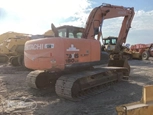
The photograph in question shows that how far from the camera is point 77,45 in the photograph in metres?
6.05

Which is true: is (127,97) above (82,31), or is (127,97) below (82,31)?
below

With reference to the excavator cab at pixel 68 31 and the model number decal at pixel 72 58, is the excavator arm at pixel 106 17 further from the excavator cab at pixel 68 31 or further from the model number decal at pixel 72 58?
the model number decal at pixel 72 58

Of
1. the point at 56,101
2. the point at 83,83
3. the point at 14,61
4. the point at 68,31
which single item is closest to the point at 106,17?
the point at 68,31

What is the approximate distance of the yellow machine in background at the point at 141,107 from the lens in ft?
7.97

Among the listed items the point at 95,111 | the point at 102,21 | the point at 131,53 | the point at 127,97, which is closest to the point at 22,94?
the point at 95,111

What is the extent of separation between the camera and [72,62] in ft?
19.3

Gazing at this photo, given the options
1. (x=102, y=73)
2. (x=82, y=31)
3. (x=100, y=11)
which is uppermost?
(x=100, y=11)

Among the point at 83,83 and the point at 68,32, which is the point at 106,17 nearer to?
the point at 68,32

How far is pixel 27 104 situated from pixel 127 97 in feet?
9.36

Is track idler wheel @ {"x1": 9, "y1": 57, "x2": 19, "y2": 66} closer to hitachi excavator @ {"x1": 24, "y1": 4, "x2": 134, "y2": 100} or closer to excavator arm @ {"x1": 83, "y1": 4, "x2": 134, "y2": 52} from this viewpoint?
hitachi excavator @ {"x1": 24, "y1": 4, "x2": 134, "y2": 100}

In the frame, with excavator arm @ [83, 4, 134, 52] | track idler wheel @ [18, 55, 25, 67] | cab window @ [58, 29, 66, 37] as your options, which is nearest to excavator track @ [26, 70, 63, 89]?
cab window @ [58, 29, 66, 37]

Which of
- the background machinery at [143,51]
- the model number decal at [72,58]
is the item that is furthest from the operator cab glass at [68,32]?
the background machinery at [143,51]

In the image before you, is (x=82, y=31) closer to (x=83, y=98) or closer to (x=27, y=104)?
(x=83, y=98)

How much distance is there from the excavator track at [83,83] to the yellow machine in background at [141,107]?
9.81 feet
